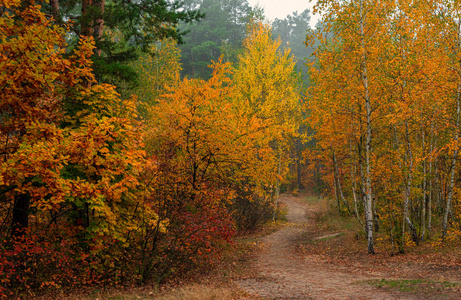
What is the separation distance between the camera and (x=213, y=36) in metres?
41.8

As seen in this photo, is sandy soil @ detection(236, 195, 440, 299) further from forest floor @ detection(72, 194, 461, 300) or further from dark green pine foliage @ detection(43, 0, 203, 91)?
dark green pine foliage @ detection(43, 0, 203, 91)

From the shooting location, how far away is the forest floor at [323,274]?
6.90 metres

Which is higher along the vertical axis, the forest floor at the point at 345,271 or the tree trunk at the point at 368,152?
the tree trunk at the point at 368,152

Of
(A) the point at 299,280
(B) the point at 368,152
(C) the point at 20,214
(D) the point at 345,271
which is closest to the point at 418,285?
(D) the point at 345,271

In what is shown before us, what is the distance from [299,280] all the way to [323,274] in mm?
1058

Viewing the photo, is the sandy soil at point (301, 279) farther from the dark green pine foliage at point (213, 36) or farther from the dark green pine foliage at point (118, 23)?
the dark green pine foliage at point (213, 36)

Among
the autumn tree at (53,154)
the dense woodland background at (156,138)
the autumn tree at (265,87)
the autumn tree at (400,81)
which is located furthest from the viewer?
the autumn tree at (265,87)

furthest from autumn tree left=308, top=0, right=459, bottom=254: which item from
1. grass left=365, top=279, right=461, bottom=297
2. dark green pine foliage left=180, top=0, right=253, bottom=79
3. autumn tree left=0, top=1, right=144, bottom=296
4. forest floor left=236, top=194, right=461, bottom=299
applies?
dark green pine foliage left=180, top=0, right=253, bottom=79

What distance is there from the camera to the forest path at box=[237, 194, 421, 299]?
23.6 feet

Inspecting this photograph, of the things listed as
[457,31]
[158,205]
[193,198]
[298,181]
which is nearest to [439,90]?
[457,31]

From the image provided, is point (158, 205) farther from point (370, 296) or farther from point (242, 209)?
point (242, 209)

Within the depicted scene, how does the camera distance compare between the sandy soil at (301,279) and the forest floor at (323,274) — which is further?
the sandy soil at (301,279)

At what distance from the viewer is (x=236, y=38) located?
41.7 m

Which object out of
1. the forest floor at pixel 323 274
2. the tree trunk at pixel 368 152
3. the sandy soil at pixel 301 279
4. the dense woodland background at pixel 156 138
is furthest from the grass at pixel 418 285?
the tree trunk at pixel 368 152
